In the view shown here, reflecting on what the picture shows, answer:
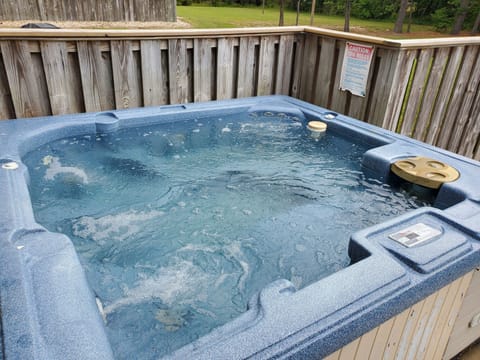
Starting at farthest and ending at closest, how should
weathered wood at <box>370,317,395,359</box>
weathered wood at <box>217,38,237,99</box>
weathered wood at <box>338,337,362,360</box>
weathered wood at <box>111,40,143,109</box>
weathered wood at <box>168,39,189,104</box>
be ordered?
weathered wood at <box>217,38,237,99</box>
weathered wood at <box>168,39,189,104</box>
weathered wood at <box>111,40,143,109</box>
weathered wood at <box>370,317,395,359</box>
weathered wood at <box>338,337,362,360</box>

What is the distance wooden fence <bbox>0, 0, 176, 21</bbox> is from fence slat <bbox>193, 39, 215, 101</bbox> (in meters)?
8.20

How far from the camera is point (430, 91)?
329cm

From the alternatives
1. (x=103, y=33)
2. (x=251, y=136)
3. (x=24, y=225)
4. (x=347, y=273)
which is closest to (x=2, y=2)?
(x=103, y=33)

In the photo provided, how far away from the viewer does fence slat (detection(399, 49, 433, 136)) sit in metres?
3.07

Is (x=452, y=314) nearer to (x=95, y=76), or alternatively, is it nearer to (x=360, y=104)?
(x=360, y=104)

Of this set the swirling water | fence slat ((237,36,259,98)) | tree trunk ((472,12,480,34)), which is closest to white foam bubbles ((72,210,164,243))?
the swirling water

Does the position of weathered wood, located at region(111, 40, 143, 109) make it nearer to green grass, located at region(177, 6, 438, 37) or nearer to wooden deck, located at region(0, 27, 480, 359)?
wooden deck, located at region(0, 27, 480, 359)

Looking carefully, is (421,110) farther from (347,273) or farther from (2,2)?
(2,2)

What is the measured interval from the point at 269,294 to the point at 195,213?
1013 mm

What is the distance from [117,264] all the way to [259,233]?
750 millimetres

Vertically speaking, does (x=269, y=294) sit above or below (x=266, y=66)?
below

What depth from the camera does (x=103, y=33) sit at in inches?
112

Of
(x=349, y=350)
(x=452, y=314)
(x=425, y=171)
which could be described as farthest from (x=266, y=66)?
(x=349, y=350)

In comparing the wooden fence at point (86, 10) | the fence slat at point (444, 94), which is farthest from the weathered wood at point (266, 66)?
the wooden fence at point (86, 10)
